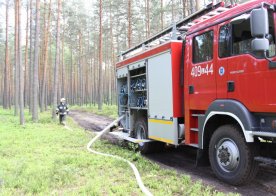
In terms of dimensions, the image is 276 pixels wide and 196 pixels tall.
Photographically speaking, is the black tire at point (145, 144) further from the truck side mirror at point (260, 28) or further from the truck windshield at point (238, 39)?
the truck side mirror at point (260, 28)

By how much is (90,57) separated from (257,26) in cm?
5056

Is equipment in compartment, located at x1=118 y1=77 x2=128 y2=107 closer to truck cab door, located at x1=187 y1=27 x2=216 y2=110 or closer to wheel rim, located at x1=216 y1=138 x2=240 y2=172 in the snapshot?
truck cab door, located at x1=187 y1=27 x2=216 y2=110

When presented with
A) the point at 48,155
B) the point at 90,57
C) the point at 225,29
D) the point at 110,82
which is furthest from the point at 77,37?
the point at 225,29

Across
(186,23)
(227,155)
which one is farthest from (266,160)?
(186,23)

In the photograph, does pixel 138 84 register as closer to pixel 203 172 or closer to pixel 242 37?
pixel 203 172

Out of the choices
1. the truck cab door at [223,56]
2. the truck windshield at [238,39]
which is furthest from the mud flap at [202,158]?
the truck windshield at [238,39]

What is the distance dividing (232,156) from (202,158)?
3.46ft

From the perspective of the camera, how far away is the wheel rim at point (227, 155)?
19.0ft

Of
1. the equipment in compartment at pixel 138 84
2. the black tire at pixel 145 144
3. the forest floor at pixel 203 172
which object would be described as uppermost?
the equipment in compartment at pixel 138 84

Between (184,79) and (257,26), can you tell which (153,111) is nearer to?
(184,79)

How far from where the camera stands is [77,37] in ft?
155

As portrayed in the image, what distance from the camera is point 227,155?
234 inches

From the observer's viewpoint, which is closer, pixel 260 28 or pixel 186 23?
pixel 260 28

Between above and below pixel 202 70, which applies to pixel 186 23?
above
